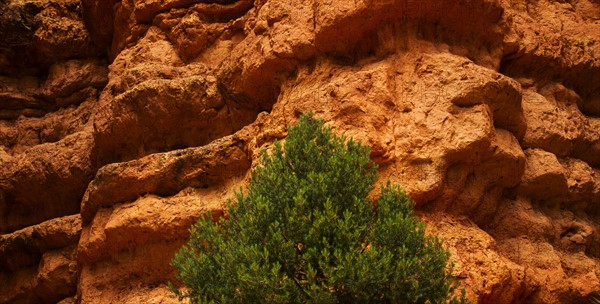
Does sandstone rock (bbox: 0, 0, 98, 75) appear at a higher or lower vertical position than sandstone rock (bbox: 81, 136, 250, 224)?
higher

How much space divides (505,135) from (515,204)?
4.32ft

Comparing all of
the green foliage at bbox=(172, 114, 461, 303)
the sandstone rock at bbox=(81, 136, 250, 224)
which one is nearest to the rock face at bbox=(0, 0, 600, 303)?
the sandstone rock at bbox=(81, 136, 250, 224)

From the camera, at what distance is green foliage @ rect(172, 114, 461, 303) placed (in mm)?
8633

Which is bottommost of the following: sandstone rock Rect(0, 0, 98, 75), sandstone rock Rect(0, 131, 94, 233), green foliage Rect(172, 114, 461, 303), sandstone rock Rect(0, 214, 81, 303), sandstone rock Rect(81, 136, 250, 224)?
sandstone rock Rect(0, 214, 81, 303)

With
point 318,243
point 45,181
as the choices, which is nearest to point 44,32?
point 45,181

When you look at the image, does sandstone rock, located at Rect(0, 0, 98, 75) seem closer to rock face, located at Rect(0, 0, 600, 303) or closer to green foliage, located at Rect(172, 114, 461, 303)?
rock face, located at Rect(0, 0, 600, 303)

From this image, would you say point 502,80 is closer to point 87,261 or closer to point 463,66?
point 463,66

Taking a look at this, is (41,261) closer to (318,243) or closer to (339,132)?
(339,132)

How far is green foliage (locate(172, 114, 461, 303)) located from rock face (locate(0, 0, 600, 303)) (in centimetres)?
157

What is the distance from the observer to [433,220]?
440 inches

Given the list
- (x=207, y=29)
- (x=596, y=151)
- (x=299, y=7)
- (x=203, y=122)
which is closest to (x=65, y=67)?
(x=207, y=29)

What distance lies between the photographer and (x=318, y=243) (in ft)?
29.5

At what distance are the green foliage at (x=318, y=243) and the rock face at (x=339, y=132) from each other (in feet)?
5.14

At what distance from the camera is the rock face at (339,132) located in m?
11.6
